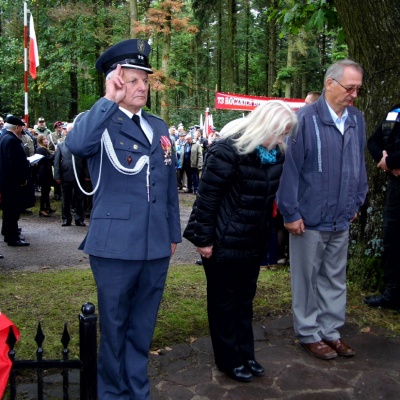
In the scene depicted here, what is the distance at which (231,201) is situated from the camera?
3.36 meters

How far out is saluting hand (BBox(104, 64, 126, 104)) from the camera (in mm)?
2746

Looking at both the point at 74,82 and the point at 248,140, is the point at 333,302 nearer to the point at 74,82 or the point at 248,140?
the point at 248,140

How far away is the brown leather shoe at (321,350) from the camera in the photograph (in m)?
3.90

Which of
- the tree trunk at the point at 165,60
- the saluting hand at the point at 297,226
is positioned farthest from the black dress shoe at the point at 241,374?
the tree trunk at the point at 165,60

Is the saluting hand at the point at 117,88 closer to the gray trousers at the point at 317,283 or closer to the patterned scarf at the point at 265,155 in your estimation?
the patterned scarf at the point at 265,155

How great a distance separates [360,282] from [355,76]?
8.10 ft

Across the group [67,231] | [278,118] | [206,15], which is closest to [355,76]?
[278,118]

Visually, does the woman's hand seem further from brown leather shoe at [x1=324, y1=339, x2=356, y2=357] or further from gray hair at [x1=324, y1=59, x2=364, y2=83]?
gray hair at [x1=324, y1=59, x2=364, y2=83]

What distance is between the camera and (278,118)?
3.28 m

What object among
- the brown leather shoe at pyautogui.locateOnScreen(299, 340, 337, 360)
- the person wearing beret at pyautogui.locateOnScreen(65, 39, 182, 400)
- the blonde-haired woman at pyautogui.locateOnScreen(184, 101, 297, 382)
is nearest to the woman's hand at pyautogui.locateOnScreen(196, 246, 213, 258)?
the blonde-haired woman at pyautogui.locateOnScreen(184, 101, 297, 382)

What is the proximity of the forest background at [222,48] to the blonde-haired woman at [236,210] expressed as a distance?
236 centimetres

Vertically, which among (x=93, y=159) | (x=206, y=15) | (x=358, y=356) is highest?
(x=206, y=15)

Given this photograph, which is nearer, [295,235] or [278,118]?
[278,118]

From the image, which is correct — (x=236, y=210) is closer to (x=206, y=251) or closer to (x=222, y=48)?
(x=206, y=251)
